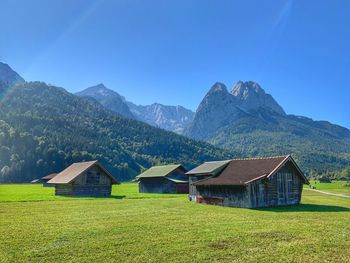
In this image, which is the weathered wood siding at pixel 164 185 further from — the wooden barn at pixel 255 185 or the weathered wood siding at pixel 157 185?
the wooden barn at pixel 255 185

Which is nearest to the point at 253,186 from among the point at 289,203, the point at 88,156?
the point at 289,203

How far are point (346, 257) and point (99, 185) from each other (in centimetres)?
4722

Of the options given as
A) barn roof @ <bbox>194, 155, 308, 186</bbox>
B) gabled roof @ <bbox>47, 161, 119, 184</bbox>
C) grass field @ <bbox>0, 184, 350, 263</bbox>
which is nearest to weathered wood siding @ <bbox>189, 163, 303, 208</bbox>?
barn roof @ <bbox>194, 155, 308, 186</bbox>

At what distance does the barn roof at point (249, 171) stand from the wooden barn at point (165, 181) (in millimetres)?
25911

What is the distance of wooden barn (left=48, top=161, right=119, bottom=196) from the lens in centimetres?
5462

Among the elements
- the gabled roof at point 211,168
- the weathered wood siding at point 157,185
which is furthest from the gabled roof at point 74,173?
the gabled roof at point 211,168

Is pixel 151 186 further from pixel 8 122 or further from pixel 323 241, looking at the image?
pixel 8 122

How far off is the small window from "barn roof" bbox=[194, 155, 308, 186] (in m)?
21.0

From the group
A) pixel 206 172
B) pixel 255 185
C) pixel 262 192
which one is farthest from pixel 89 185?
pixel 262 192

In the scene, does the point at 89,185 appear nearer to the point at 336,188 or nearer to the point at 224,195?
the point at 224,195

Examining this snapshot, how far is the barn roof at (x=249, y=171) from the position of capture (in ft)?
123

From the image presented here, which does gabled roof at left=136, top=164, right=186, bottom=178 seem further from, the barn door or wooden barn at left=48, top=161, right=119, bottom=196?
the barn door

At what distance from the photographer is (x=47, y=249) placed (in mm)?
15688

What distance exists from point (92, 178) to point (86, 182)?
4.01 ft
